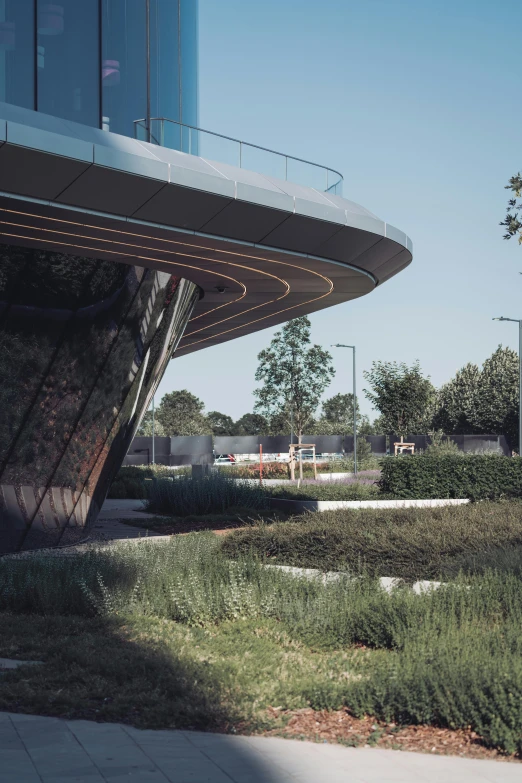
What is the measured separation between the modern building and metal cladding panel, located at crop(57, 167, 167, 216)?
1.0 inches

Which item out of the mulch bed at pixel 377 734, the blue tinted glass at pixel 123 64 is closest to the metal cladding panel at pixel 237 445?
the blue tinted glass at pixel 123 64

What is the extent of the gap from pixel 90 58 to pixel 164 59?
3791 millimetres

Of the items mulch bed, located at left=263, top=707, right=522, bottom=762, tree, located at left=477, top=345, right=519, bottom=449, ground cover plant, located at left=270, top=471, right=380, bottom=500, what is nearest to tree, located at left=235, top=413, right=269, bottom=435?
tree, located at left=477, top=345, right=519, bottom=449

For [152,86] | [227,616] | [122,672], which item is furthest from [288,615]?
[152,86]


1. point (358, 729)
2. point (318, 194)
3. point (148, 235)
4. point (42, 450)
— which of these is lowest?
point (358, 729)

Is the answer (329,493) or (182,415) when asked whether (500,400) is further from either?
(329,493)

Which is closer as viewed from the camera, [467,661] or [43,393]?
[467,661]

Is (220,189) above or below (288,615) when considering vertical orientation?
above

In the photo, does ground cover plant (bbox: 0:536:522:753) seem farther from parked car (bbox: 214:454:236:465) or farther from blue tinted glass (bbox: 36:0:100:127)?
parked car (bbox: 214:454:236:465)

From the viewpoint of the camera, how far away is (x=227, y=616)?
855 centimetres

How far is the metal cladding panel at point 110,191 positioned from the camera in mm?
10711

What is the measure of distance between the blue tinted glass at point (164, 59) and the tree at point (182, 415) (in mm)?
79794

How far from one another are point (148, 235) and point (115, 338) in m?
3.04

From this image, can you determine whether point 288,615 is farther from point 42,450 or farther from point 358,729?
point 42,450
